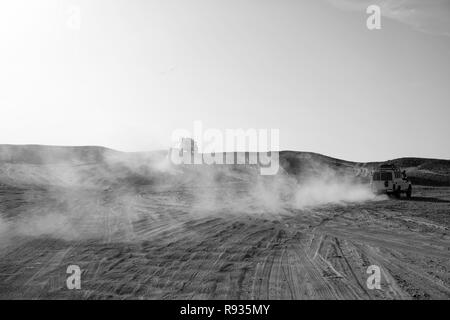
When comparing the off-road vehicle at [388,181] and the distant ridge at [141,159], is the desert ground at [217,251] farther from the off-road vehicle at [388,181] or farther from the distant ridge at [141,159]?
the distant ridge at [141,159]

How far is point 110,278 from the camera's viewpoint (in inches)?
306

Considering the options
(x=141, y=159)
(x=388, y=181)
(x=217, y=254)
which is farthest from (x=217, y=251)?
(x=141, y=159)

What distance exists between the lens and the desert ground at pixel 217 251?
7137 mm

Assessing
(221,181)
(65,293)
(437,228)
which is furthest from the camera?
(221,181)

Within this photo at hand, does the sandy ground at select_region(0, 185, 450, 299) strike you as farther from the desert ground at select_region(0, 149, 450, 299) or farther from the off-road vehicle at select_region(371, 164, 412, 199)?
the off-road vehicle at select_region(371, 164, 412, 199)

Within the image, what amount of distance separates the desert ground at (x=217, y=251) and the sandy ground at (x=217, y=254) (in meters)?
0.03

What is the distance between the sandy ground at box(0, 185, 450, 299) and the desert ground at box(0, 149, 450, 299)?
0.03m

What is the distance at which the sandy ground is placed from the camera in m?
7.10

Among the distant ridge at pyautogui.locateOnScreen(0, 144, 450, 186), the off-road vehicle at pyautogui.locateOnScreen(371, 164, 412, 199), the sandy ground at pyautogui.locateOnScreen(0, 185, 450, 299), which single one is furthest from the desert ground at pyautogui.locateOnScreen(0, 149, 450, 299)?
the distant ridge at pyautogui.locateOnScreen(0, 144, 450, 186)

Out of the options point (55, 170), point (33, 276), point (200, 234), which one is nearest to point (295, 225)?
point (200, 234)

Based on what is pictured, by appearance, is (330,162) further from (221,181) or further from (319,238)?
(319,238)

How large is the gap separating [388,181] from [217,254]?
69.6 ft

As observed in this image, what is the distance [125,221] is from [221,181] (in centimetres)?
2604
